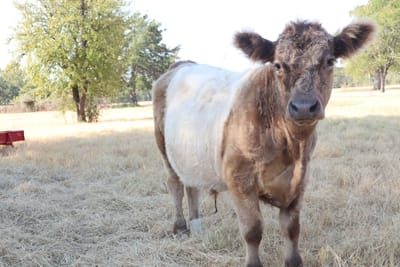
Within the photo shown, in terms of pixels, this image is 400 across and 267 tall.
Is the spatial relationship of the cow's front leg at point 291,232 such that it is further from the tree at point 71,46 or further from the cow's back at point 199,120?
the tree at point 71,46

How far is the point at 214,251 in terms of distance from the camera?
3.83 metres

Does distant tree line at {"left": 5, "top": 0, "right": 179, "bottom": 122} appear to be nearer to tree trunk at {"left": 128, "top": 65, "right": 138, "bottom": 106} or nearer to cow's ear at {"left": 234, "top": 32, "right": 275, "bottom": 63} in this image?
cow's ear at {"left": 234, "top": 32, "right": 275, "bottom": 63}

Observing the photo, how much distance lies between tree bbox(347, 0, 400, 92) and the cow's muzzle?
1588 inches

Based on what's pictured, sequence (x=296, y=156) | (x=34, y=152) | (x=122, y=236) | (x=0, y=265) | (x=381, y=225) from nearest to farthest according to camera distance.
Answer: (x=296, y=156) < (x=0, y=265) < (x=381, y=225) < (x=122, y=236) < (x=34, y=152)

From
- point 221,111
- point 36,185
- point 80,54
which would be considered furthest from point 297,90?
point 80,54

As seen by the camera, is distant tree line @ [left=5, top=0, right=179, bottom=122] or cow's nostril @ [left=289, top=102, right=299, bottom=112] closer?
cow's nostril @ [left=289, top=102, right=299, bottom=112]

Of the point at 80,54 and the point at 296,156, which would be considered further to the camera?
the point at 80,54

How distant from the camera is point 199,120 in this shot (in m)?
3.81

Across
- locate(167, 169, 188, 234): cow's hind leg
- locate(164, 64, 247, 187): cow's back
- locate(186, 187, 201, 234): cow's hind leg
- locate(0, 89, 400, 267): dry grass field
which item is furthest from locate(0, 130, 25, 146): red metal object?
locate(186, 187, 201, 234): cow's hind leg

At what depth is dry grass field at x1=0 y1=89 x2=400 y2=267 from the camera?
3.70 meters

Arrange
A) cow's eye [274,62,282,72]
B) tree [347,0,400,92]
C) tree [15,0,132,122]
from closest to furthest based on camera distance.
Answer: cow's eye [274,62,282,72]
tree [15,0,132,122]
tree [347,0,400,92]

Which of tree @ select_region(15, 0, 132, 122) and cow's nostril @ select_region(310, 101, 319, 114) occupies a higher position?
tree @ select_region(15, 0, 132, 122)

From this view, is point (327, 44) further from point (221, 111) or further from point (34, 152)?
Result: point (34, 152)

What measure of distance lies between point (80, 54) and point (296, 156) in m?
22.3
